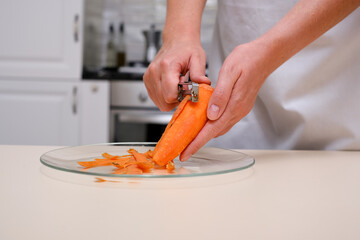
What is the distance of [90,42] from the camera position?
2.86 meters

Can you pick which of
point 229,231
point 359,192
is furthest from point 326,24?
point 229,231

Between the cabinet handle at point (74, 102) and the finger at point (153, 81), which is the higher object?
the finger at point (153, 81)

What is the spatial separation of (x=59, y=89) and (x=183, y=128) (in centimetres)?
171

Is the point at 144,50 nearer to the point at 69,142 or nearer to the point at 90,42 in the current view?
the point at 90,42

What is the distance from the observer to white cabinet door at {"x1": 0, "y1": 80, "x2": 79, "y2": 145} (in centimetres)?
220

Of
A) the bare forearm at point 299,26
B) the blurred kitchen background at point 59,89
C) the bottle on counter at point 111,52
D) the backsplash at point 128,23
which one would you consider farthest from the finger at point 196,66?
the backsplash at point 128,23

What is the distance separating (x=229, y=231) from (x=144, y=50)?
2641 mm

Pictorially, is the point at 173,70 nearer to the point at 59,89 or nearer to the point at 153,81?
the point at 153,81

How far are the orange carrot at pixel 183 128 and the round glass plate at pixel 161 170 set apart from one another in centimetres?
3

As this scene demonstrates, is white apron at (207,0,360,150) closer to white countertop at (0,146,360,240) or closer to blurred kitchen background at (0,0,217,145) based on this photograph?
white countertop at (0,146,360,240)

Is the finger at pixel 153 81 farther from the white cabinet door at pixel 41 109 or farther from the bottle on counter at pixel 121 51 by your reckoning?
the bottle on counter at pixel 121 51

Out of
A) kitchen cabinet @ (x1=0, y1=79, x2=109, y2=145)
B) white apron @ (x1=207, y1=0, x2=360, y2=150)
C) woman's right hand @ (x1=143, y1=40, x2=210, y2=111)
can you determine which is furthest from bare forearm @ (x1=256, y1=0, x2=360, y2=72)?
kitchen cabinet @ (x1=0, y1=79, x2=109, y2=145)

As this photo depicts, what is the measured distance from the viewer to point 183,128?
630mm

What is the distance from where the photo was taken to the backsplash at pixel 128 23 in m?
2.86
